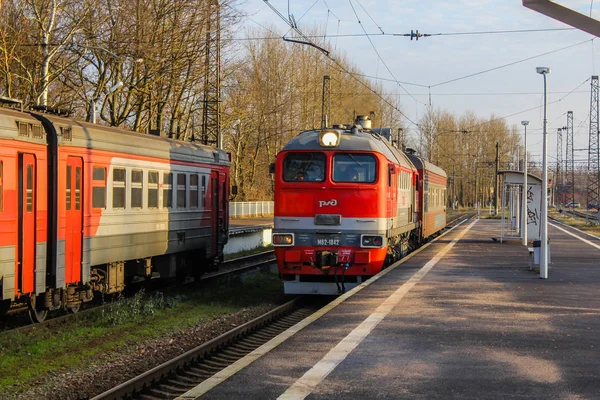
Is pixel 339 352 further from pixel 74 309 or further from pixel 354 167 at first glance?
pixel 354 167

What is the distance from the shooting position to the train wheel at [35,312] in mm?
11492

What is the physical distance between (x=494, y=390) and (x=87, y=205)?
7.95m

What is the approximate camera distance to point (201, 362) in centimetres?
1003

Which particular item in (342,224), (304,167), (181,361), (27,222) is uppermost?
(304,167)

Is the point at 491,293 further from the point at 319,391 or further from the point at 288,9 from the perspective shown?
the point at 288,9

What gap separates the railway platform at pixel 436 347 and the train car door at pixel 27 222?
3.91 metres

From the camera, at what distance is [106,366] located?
9633mm

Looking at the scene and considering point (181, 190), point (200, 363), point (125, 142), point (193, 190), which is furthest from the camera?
point (193, 190)

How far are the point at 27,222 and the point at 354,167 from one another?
6.52m

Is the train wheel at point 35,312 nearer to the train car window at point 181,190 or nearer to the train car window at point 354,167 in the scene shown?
the train car window at point 181,190

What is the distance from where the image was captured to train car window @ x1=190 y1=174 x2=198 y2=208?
1742cm

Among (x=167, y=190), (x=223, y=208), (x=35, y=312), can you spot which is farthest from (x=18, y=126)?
(x=223, y=208)

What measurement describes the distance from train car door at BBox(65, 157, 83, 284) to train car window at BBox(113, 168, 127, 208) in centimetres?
129

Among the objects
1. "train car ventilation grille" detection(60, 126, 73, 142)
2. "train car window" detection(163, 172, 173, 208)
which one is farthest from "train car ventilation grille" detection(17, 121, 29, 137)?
"train car window" detection(163, 172, 173, 208)
